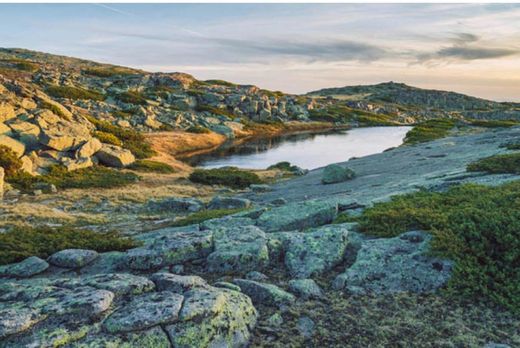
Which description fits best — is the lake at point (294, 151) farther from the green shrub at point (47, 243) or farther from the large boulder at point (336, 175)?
the green shrub at point (47, 243)

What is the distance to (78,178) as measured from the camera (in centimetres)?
3150

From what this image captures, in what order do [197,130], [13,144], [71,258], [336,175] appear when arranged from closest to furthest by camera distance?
[71,258] < [336,175] < [13,144] < [197,130]

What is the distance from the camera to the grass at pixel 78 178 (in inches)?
1114

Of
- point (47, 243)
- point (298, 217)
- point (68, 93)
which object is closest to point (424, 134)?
point (298, 217)

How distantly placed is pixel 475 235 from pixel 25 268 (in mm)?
10565

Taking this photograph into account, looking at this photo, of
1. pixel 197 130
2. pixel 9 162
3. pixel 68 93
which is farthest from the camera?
pixel 68 93

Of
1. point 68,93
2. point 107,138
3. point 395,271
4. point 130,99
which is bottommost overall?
point 395,271

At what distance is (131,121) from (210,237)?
5835cm

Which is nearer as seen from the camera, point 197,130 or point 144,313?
point 144,313

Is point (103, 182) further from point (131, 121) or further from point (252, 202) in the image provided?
point (131, 121)

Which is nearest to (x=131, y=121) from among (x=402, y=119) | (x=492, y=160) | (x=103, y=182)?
(x=103, y=182)

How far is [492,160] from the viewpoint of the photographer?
20.1 metres

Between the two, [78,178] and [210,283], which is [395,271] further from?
[78,178]

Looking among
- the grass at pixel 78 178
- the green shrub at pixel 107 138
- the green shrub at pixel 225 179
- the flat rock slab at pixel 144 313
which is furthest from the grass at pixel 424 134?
the flat rock slab at pixel 144 313
